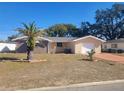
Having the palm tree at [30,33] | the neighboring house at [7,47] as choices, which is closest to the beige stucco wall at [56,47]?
the neighboring house at [7,47]

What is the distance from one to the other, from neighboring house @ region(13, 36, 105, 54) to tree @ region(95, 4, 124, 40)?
2382cm

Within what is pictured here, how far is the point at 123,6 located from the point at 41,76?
169ft

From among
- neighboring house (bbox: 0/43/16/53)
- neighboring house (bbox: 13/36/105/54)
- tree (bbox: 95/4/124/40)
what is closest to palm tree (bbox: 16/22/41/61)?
neighboring house (bbox: 13/36/105/54)

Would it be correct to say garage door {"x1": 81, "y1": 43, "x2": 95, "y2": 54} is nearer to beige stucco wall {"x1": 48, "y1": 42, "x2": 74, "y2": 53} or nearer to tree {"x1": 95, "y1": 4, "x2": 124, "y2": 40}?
beige stucco wall {"x1": 48, "y1": 42, "x2": 74, "y2": 53}

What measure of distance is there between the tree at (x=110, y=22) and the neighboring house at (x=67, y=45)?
78.2 ft

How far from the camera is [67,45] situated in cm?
4147

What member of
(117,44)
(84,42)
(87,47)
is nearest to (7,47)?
(84,42)

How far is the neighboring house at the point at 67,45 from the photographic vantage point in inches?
1485

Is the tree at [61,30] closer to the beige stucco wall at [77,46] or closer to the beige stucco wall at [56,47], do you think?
the beige stucco wall at [56,47]

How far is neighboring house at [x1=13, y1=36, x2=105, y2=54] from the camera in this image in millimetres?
37719

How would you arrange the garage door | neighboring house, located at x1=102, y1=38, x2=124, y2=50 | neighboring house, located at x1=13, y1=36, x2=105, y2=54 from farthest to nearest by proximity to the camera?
neighboring house, located at x1=102, y1=38, x2=124, y2=50, the garage door, neighboring house, located at x1=13, y1=36, x2=105, y2=54

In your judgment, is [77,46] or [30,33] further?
[77,46]

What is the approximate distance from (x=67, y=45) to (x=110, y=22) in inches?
986

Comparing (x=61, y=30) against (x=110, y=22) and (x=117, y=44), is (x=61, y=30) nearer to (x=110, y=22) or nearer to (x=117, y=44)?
(x=110, y=22)
